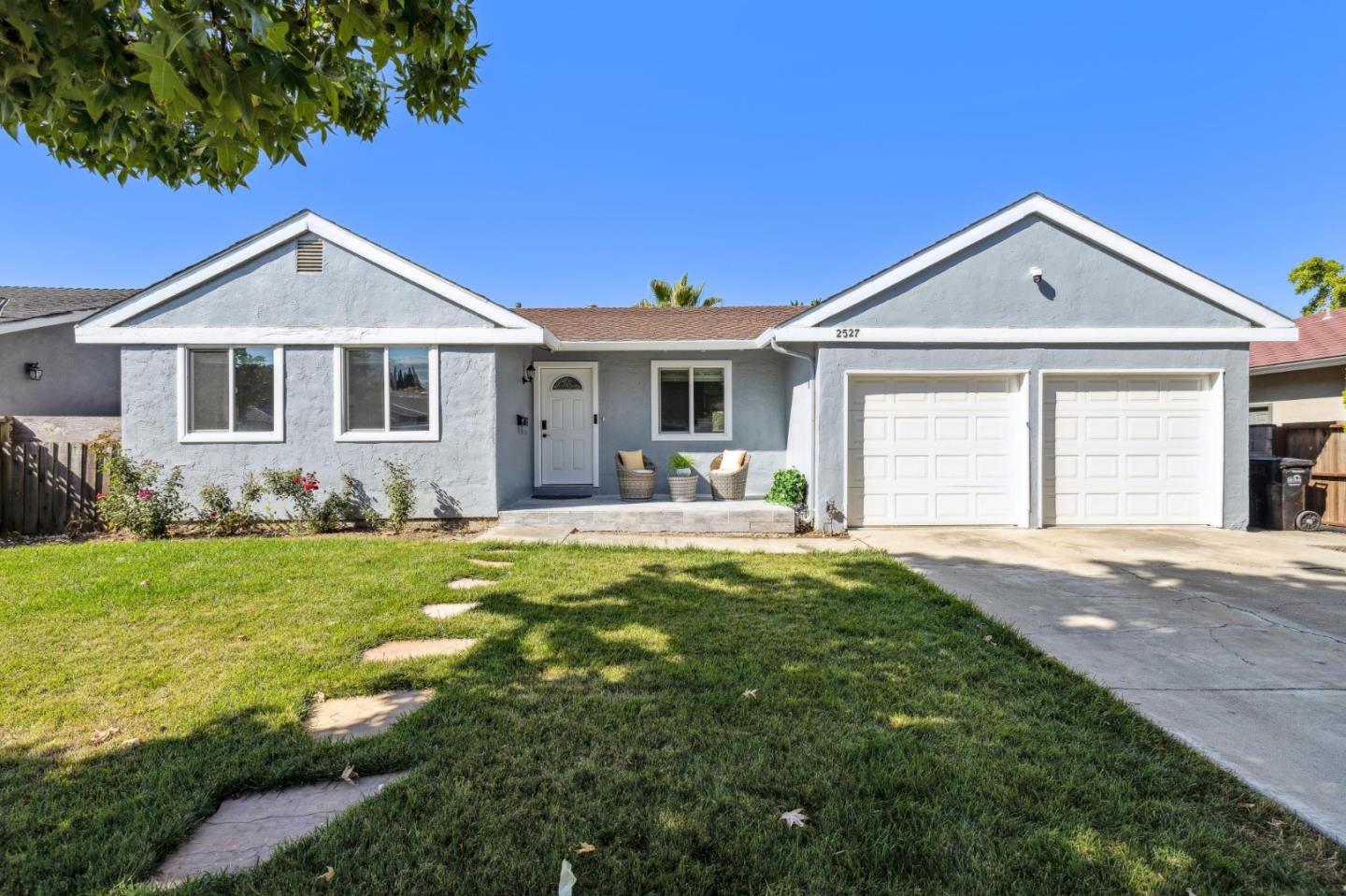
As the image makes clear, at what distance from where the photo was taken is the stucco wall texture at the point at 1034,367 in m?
9.22

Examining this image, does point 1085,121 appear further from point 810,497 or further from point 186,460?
point 186,460

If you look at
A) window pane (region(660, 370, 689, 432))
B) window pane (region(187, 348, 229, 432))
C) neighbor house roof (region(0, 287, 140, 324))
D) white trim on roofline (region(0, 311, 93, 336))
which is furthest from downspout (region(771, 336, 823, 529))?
white trim on roofline (region(0, 311, 93, 336))

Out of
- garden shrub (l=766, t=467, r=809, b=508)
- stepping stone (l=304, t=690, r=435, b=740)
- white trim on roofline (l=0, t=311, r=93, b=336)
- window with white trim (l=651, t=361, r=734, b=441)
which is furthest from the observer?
window with white trim (l=651, t=361, r=734, b=441)

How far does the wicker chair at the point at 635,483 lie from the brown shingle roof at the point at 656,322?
240 cm

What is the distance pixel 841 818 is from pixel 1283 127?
1894 cm

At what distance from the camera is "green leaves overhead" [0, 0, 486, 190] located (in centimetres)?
171

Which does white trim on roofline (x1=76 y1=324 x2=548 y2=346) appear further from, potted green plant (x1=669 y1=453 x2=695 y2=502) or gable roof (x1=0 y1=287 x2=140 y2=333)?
potted green plant (x1=669 y1=453 x2=695 y2=502)

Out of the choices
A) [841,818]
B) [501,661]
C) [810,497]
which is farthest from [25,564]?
[810,497]

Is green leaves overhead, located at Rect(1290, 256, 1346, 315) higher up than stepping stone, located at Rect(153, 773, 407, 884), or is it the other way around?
green leaves overhead, located at Rect(1290, 256, 1346, 315)

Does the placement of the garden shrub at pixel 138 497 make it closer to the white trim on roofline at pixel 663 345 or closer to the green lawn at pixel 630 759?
the green lawn at pixel 630 759

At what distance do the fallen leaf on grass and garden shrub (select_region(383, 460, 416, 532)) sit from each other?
6.28m

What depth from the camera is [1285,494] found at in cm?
946

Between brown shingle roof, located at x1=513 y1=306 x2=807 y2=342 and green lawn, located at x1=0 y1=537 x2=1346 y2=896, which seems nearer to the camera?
green lawn, located at x1=0 y1=537 x2=1346 y2=896

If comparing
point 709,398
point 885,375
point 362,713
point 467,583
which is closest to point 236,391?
point 467,583
